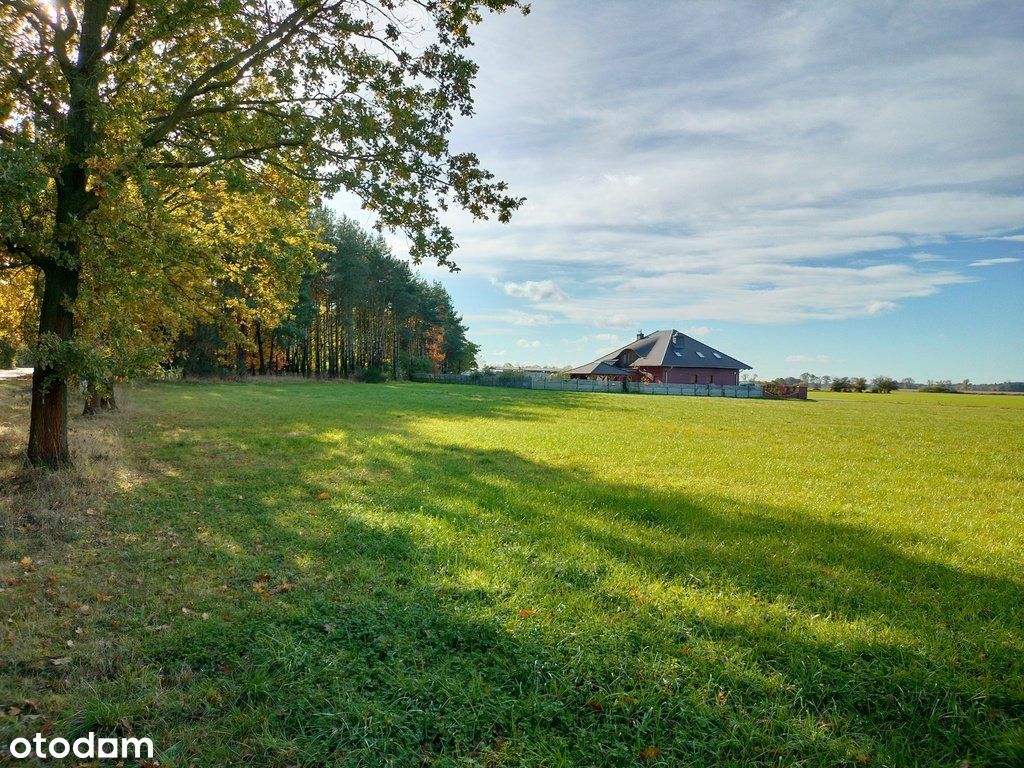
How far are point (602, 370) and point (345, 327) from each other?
3180 cm

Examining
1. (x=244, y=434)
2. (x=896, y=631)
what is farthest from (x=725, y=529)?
(x=244, y=434)

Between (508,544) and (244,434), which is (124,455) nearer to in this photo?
(244,434)

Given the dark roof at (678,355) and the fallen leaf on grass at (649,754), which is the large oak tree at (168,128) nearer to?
the fallen leaf on grass at (649,754)

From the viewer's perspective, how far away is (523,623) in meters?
3.98

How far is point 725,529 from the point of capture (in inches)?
250

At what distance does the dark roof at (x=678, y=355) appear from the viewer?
58219 mm

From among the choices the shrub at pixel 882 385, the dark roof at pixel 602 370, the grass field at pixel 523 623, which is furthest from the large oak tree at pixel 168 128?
the shrub at pixel 882 385

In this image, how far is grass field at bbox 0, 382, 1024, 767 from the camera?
9.62 ft

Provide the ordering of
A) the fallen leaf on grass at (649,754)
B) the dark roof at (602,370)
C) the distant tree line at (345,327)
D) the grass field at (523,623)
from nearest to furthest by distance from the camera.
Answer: the fallen leaf on grass at (649,754) < the grass field at (523,623) < the distant tree line at (345,327) < the dark roof at (602,370)

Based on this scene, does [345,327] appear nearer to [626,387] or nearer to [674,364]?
[626,387]

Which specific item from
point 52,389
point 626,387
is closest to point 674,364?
point 626,387

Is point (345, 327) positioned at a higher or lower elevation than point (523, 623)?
higher

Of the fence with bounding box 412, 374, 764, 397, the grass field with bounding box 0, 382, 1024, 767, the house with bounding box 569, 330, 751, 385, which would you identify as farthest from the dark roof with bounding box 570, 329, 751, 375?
the grass field with bounding box 0, 382, 1024, 767

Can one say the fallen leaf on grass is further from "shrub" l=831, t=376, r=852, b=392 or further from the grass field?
"shrub" l=831, t=376, r=852, b=392
